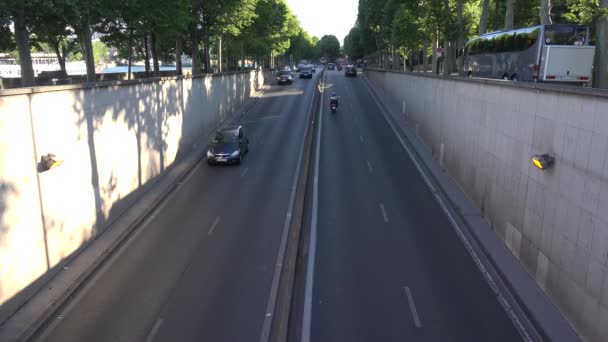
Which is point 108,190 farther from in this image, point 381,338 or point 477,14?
point 477,14

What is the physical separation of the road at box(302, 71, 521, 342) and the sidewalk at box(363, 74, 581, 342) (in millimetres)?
→ 348

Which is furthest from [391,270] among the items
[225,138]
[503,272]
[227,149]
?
[225,138]

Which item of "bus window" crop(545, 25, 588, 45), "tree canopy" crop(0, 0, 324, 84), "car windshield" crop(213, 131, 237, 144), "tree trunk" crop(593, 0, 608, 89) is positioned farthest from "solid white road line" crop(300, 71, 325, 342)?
"tree canopy" crop(0, 0, 324, 84)

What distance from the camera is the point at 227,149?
86.6 ft

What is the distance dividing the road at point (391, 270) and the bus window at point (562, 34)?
8.63m

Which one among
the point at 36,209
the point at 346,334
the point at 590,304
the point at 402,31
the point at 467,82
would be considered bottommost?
the point at 346,334

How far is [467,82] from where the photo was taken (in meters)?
20.9

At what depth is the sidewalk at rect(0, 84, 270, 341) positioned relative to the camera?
35.5ft

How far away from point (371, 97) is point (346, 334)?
4714 cm

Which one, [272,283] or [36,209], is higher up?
[36,209]

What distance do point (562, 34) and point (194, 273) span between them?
18950mm

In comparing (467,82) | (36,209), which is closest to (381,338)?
(36,209)

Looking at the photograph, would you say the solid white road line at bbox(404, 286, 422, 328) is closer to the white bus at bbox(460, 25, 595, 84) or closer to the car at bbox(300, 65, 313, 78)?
the white bus at bbox(460, 25, 595, 84)

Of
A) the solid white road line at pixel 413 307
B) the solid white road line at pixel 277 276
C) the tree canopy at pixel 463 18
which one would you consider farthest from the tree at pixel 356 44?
the solid white road line at pixel 413 307
